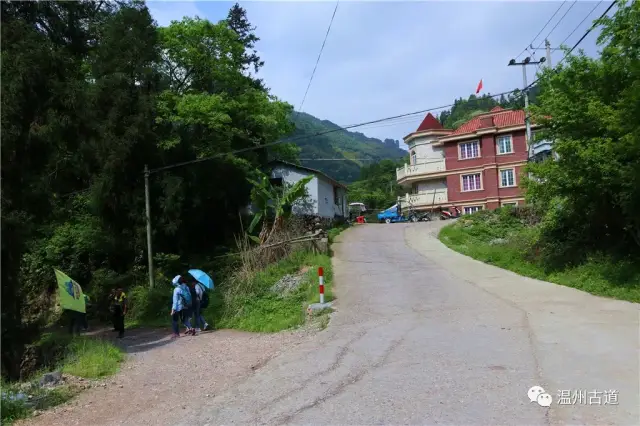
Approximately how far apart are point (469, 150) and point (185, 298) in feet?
112

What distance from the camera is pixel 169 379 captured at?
8977mm

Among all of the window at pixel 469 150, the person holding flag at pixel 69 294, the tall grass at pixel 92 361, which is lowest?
the tall grass at pixel 92 361

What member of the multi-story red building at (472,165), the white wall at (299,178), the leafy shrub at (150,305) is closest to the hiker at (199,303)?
the leafy shrub at (150,305)

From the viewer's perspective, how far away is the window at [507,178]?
42250 millimetres

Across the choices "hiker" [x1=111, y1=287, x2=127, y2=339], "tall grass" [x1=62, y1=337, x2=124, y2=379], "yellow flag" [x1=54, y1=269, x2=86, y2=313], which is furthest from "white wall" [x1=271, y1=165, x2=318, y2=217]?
"tall grass" [x1=62, y1=337, x2=124, y2=379]

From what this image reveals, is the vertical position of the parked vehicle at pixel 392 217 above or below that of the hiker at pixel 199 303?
above

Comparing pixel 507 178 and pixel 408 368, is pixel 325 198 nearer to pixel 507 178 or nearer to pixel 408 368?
pixel 507 178

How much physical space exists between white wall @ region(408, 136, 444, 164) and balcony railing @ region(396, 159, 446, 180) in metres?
1.13

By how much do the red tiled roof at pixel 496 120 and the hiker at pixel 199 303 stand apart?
33.1 meters

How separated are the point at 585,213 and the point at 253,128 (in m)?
19.6

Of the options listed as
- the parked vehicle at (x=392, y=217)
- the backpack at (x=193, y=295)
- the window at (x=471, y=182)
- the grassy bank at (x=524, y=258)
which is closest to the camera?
the grassy bank at (x=524, y=258)

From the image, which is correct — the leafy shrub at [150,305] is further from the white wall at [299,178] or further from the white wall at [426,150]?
the white wall at [426,150]

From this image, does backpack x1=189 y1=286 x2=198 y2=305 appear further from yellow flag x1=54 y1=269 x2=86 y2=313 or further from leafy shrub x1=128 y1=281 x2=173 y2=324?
leafy shrub x1=128 y1=281 x2=173 y2=324

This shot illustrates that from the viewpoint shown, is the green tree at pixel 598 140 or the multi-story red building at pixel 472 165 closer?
the green tree at pixel 598 140
